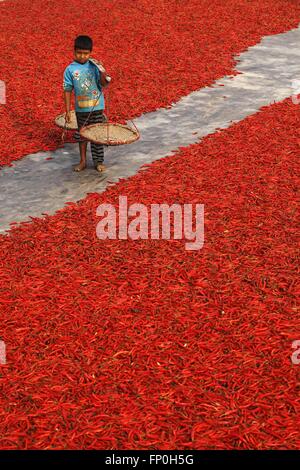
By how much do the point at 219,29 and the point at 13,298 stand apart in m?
14.3

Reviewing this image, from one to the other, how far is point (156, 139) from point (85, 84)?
7.05 feet

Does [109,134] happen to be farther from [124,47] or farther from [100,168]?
[124,47]

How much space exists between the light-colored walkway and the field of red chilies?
373 millimetres

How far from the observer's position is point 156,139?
10.5 m

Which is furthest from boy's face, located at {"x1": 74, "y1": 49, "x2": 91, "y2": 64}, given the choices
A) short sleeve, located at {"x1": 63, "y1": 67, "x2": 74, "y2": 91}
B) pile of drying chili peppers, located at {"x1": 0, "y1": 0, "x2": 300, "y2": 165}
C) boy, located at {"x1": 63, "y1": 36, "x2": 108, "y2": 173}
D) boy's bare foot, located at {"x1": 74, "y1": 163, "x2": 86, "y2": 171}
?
pile of drying chili peppers, located at {"x1": 0, "y1": 0, "x2": 300, "y2": 165}

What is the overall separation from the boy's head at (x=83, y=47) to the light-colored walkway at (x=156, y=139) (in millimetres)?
1713

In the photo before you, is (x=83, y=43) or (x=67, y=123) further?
(x=67, y=123)

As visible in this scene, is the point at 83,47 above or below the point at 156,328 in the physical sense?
above

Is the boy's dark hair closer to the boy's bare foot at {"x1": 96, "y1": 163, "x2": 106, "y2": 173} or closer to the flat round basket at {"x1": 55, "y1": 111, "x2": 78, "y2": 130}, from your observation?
the flat round basket at {"x1": 55, "y1": 111, "x2": 78, "y2": 130}

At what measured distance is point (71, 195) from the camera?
852 centimetres

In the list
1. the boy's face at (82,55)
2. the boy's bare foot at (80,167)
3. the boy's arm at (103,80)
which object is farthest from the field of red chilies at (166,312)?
A: the boy's face at (82,55)

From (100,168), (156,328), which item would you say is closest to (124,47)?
(100,168)

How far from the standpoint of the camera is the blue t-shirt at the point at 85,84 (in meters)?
Result: 8.70

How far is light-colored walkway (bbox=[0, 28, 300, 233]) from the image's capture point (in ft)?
28.0
